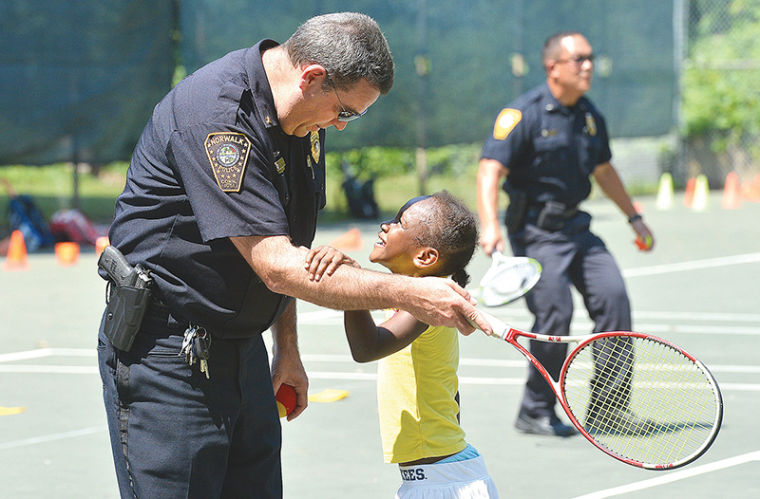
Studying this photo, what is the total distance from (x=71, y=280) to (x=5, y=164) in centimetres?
252

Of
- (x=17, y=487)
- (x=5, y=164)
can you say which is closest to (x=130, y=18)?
(x=5, y=164)

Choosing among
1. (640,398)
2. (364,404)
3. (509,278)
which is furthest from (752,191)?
(640,398)

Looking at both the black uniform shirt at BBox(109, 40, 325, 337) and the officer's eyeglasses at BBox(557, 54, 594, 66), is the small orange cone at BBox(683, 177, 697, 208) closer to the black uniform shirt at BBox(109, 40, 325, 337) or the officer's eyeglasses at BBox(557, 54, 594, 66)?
the officer's eyeglasses at BBox(557, 54, 594, 66)

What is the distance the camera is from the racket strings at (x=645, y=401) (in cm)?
346

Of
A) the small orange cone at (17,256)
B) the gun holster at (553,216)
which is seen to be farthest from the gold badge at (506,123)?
the small orange cone at (17,256)

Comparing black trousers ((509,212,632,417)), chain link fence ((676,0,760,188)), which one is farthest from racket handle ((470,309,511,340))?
chain link fence ((676,0,760,188))

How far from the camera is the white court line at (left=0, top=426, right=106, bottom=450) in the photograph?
574cm

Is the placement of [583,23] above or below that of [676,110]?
above

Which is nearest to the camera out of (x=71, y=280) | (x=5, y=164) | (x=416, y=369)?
(x=416, y=369)

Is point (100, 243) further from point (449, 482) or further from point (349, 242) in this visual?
point (449, 482)

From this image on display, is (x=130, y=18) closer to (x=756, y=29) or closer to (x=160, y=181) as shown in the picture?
(x=160, y=181)

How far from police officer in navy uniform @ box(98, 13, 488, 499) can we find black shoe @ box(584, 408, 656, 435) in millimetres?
1036

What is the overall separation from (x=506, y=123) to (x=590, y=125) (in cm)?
51

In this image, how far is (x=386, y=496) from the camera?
16.4ft
